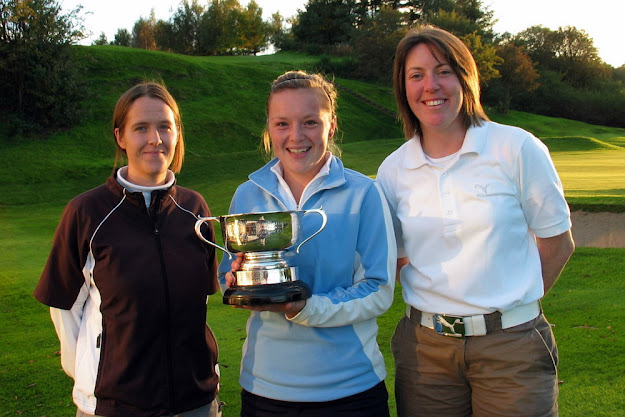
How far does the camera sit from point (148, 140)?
3.05 m

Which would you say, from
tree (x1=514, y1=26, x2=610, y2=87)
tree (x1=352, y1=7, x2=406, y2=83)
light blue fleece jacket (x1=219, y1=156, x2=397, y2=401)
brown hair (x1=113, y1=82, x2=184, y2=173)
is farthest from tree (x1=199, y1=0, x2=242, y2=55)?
light blue fleece jacket (x1=219, y1=156, x2=397, y2=401)

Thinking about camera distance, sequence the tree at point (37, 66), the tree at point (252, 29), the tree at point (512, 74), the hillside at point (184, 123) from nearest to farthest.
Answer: the hillside at point (184, 123) < the tree at point (37, 66) < the tree at point (512, 74) < the tree at point (252, 29)

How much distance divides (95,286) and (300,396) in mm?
1100

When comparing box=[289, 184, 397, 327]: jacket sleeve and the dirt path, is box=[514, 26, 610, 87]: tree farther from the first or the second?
box=[289, 184, 397, 327]: jacket sleeve

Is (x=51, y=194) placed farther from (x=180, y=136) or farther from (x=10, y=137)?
(x=180, y=136)

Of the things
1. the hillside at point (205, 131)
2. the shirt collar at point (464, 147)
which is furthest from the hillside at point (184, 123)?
the shirt collar at point (464, 147)

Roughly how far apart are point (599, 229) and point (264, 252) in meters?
8.02

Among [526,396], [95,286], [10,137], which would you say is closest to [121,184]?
[95,286]

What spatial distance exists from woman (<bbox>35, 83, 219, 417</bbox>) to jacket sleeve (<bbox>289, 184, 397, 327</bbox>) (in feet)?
2.23

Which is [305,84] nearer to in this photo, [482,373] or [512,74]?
[482,373]

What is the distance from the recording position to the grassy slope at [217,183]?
4840 mm

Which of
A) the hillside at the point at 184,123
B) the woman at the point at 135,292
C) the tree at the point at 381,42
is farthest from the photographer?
the tree at the point at 381,42

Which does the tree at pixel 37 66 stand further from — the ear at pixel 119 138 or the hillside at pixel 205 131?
the ear at pixel 119 138

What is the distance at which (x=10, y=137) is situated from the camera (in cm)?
2536
